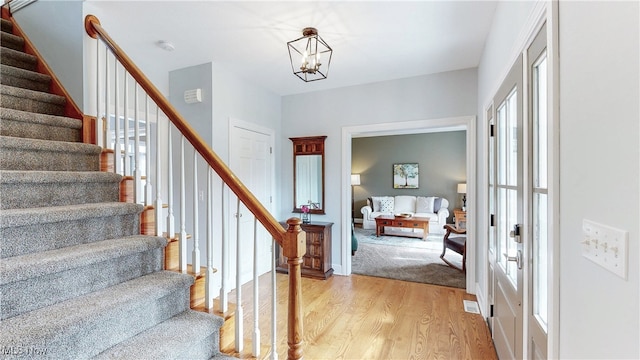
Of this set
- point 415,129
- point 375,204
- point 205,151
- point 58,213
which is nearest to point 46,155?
point 58,213

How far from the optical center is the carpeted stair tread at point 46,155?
155 cm

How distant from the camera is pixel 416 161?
7520 millimetres

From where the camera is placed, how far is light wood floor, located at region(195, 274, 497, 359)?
2.11 m

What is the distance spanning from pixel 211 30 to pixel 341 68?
1.43 meters

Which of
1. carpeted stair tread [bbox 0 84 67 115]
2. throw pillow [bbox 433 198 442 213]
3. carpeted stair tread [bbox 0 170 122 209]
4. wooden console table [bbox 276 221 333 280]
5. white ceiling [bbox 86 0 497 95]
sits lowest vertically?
wooden console table [bbox 276 221 333 280]

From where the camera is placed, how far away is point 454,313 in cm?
272

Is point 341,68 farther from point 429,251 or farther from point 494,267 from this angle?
point 429,251

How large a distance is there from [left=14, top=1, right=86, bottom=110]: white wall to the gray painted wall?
21.9 feet

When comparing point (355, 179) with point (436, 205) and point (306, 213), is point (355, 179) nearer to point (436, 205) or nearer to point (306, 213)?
point (436, 205)

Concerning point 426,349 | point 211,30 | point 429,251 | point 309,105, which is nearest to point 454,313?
point 426,349

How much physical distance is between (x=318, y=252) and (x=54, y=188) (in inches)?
108

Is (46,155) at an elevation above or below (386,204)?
above

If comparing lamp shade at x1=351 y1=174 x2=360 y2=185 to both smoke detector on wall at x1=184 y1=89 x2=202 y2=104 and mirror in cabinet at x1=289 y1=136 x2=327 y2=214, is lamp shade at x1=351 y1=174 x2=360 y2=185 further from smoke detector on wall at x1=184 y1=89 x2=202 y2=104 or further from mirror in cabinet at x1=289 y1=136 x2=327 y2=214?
smoke detector on wall at x1=184 y1=89 x2=202 y2=104

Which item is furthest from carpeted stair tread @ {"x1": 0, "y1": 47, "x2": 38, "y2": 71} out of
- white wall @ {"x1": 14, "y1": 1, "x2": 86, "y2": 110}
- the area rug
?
the area rug
